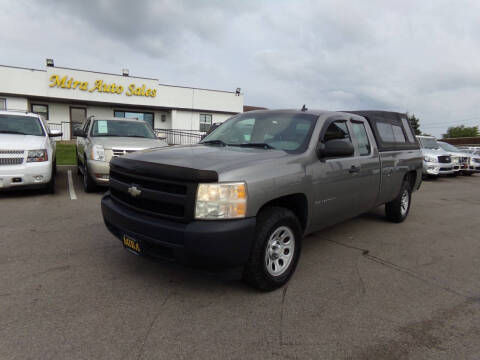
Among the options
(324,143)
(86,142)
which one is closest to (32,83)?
(86,142)

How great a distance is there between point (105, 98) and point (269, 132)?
66.6ft

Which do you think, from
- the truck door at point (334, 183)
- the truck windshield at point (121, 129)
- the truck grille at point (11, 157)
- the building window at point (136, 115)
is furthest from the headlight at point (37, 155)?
the building window at point (136, 115)

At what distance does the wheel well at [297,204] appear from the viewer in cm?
327

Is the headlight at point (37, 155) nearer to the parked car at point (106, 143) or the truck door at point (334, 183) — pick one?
the parked car at point (106, 143)

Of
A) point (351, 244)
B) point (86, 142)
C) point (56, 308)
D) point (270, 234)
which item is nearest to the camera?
point (56, 308)

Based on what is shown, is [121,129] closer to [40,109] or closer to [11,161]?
[11,161]

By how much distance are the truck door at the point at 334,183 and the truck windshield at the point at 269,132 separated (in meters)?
0.23

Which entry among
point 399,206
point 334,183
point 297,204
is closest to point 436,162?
point 399,206

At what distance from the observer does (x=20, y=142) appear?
A: 649cm

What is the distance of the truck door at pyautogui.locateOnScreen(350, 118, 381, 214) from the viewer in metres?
4.34

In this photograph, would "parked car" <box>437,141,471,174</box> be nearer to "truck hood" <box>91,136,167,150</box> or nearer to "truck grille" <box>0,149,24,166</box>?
"truck hood" <box>91,136,167,150</box>

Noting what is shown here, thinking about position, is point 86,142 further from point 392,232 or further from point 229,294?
point 392,232

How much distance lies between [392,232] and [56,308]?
187 inches

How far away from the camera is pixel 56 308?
2.70m
